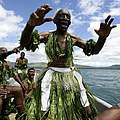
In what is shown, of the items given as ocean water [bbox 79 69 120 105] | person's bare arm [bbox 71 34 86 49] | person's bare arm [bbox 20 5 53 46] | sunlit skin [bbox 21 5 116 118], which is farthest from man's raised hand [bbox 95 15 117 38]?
ocean water [bbox 79 69 120 105]

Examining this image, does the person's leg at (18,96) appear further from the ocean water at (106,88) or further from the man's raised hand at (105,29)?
the ocean water at (106,88)

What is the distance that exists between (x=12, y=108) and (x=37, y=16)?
2.29 meters

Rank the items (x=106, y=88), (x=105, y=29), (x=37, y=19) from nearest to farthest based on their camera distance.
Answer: (x=37, y=19) < (x=105, y=29) < (x=106, y=88)

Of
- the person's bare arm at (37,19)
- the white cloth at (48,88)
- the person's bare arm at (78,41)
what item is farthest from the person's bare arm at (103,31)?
the person's bare arm at (37,19)

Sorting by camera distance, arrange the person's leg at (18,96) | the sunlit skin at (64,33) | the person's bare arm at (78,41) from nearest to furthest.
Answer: the sunlit skin at (64,33)
the person's leg at (18,96)
the person's bare arm at (78,41)

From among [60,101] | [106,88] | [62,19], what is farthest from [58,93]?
[106,88]

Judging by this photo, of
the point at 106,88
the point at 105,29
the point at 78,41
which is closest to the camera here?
the point at 105,29

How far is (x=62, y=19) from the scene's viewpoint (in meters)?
2.11

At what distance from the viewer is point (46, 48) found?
2191 mm

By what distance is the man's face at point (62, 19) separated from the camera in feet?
6.95

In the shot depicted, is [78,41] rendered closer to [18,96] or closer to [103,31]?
[103,31]

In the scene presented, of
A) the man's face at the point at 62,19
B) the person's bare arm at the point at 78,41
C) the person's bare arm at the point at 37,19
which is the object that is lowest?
the person's bare arm at the point at 78,41

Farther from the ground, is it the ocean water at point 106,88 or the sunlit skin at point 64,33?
the sunlit skin at point 64,33

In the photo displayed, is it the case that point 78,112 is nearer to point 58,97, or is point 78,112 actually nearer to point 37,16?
point 58,97
